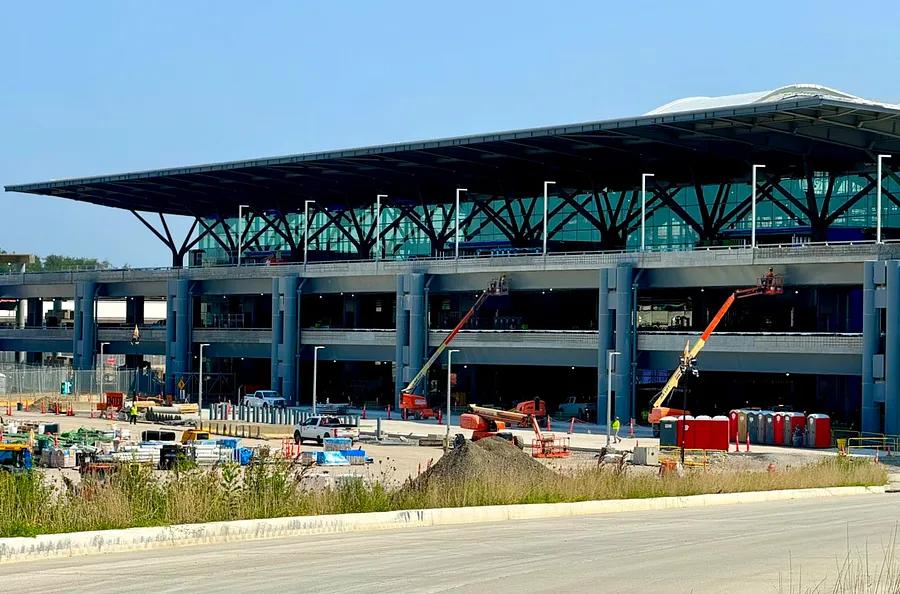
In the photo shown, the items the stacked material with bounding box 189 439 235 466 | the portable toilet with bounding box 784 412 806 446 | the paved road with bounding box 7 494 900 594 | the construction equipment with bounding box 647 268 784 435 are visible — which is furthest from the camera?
the construction equipment with bounding box 647 268 784 435

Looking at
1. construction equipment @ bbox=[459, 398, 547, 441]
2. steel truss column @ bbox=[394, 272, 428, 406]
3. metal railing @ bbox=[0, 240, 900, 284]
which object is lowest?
construction equipment @ bbox=[459, 398, 547, 441]

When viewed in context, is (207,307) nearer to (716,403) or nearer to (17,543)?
(716,403)

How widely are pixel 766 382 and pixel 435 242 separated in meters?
36.7

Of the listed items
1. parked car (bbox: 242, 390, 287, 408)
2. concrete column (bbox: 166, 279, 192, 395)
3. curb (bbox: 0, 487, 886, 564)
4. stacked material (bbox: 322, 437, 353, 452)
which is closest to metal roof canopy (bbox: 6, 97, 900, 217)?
concrete column (bbox: 166, 279, 192, 395)

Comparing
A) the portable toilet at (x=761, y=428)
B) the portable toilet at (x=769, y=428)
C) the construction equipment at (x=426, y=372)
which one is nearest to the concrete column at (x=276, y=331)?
the construction equipment at (x=426, y=372)

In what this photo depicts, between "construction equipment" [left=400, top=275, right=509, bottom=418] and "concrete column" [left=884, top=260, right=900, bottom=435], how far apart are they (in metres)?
27.7

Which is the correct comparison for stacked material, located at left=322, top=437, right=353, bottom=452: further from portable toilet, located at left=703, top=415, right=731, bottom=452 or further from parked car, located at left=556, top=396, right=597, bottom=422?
parked car, located at left=556, top=396, right=597, bottom=422

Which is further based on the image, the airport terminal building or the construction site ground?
the airport terminal building

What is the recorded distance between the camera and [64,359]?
137875 millimetres

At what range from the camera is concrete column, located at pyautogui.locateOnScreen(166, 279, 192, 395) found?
105 m

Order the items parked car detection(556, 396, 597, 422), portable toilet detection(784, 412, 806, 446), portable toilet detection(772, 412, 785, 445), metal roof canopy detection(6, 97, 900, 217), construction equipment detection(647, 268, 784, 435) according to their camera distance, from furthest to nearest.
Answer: parked car detection(556, 396, 597, 422) < metal roof canopy detection(6, 97, 900, 217) < construction equipment detection(647, 268, 784, 435) < portable toilet detection(772, 412, 785, 445) < portable toilet detection(784, 412, 806, 446)

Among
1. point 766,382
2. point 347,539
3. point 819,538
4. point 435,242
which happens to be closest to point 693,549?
point 819,538

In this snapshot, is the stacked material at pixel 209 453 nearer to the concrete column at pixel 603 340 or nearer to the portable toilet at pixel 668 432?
the portable toilet at pixel 668 432

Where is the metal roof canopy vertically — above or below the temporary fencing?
above
